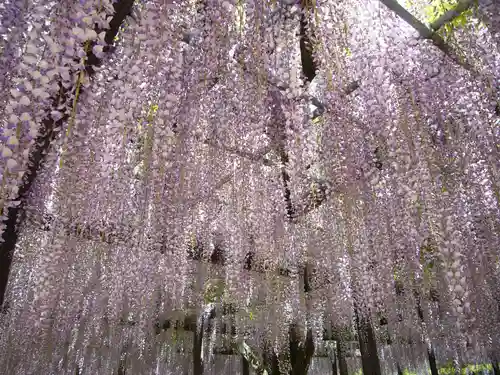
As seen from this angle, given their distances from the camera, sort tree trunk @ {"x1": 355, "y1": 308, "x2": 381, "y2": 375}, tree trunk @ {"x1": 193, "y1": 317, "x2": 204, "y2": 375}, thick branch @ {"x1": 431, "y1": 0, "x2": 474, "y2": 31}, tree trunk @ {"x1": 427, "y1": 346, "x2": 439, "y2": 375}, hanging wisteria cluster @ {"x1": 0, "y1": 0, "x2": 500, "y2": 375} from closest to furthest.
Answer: hanging wisteria cluster @ {"x1": 0, "y1": 0, "x2": 500, "y2": 375}
thick branch @ {"x1": 431, "y1": 0, "x2": 474, "y2": 31}
tree trunk @ {"x1": 355, "y1": 308, "x2": 381, "y2": 375}
tree trunk @ {"x1": 193, "y1": 317, "x2": 204, "y2": 375}
tree trunk @ {"x1": 427, "y1": 346, "x2": 439, "y2": 375}

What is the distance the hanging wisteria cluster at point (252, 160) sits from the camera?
248 cm

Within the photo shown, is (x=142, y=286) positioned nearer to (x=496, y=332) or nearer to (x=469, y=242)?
(x=469, y=242)

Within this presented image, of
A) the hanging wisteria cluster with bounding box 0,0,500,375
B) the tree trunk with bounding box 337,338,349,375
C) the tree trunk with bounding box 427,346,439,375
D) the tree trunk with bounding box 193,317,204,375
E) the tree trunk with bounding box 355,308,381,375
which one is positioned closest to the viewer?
the hanging wisteria cluster with bounding box 0,0,500,375

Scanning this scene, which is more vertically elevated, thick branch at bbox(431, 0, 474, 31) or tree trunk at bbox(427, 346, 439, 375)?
thick branch at bbox(431, 0, 474, 31)

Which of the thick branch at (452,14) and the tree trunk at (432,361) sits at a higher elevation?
the thick branch at (452,14)

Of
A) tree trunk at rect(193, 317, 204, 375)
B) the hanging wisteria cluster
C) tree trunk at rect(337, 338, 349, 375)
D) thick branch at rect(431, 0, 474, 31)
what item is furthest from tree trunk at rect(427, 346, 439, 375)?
thick branch at rect(431, 0, 474, 31)

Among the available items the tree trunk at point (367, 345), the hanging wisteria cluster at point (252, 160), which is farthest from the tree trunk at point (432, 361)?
the tree trunk at point (367, 345)

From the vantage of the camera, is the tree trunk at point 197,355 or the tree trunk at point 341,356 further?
the tree trunk at point 341,356

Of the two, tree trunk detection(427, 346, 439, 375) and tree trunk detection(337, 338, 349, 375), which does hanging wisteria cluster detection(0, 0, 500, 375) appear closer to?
tree trunk detection(337, 338, 349, 375)

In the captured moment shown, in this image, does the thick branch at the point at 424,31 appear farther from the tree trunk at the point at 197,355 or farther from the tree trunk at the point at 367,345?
the tree trunk at the point at 197,355

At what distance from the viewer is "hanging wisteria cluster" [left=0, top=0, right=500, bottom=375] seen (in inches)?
97.6

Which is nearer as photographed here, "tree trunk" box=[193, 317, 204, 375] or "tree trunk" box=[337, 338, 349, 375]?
"tree trunk" box=[193, 317, 204, 375]

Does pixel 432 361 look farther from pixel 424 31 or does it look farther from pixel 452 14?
pixel 452 14

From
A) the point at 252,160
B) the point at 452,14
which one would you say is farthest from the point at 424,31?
the point at 252,160
